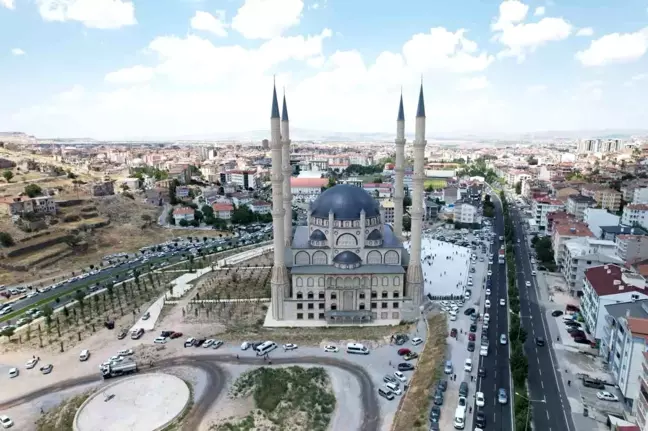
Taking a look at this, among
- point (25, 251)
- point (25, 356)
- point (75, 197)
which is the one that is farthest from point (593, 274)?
point (75, 197)

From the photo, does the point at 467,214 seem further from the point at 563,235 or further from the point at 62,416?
the point at 62,416

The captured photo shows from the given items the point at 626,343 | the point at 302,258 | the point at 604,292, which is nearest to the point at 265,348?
the point at 302,258

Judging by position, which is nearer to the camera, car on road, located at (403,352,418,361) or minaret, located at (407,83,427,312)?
car on road, located at (403,352,418,361)

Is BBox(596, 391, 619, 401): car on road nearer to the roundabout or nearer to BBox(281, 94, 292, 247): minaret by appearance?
the roundabout

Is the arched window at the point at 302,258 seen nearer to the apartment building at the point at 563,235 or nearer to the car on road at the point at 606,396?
the car on road at the point at 606,396

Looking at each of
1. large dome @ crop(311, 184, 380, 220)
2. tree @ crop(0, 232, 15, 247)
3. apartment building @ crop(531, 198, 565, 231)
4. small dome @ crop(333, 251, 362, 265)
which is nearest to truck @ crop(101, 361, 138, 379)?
small dome @ crop(333, 251, 362, 265)

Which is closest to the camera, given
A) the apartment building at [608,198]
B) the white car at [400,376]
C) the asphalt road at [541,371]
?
the asphalt road at [541,371]

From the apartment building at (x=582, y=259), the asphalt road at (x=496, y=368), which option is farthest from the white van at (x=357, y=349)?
the apartment building at (x=582, y=259)
